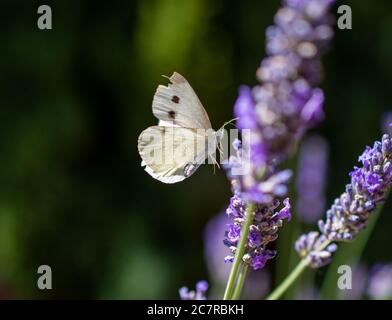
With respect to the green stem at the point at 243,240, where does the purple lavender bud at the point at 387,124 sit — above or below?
above

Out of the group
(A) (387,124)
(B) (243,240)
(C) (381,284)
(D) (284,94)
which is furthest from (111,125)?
(D) (284,94)

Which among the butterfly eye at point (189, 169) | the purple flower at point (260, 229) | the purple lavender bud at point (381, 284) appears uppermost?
the butterfly eye at point (189, 169)

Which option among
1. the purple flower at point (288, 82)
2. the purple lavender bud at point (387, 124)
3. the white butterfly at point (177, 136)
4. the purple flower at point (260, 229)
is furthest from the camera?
the white butterfly at point (177, 136)

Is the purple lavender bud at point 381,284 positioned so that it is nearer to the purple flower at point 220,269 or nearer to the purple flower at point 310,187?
the purple flower at point 310,187

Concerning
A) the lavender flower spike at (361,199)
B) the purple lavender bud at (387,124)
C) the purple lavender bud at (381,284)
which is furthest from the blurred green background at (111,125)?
the lavender flower spike at (361,199)

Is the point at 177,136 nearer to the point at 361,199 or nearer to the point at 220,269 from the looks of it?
the point at 361,199

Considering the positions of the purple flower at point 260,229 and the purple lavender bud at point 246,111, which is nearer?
the purple lavender bud at point 246,111
